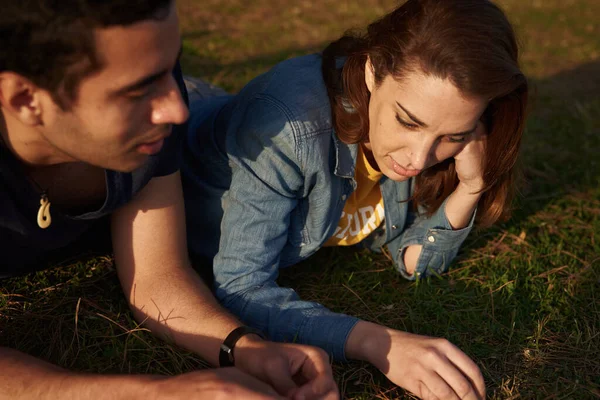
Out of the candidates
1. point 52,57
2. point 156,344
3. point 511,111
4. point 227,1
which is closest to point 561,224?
point 511,111

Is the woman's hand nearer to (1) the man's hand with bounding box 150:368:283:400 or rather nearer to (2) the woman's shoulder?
(1) the man's hand with bounding box 150:368:283:400

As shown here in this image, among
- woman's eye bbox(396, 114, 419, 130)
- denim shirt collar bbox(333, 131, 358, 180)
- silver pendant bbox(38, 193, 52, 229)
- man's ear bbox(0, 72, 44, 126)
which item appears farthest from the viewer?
denim shirt collar bbox(333, 131, 358, 180)

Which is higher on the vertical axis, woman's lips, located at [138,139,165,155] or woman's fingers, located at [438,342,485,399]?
woman's lips, located at [138,139,165,155]

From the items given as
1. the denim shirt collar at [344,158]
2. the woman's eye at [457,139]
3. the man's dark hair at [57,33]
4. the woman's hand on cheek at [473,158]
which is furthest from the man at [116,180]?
the woman's hand on cheek at [473,158]

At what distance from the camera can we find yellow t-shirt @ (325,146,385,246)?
3.58 m

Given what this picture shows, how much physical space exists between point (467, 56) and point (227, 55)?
4.02 m

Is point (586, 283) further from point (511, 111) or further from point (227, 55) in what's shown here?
point (227, 55)

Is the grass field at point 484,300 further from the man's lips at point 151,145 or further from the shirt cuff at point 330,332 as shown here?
the man's lips at point 151,145

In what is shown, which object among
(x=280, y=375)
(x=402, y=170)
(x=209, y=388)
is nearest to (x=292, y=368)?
(x=280, y=375)

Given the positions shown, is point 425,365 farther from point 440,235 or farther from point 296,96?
point 296,96

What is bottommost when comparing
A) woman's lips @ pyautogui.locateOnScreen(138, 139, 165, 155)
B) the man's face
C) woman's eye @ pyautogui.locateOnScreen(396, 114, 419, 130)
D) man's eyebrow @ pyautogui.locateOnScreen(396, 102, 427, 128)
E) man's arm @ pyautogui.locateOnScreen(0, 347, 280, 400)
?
man's arm @ pyautogui.locateOnScreen(0, 347, 280, 400)

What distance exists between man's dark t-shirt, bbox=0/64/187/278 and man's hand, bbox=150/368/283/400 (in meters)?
0.83

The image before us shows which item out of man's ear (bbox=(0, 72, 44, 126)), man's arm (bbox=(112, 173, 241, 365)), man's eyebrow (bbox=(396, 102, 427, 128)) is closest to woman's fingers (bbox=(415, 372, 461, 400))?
man's arm (bbox=(112, 173, 241, 365))

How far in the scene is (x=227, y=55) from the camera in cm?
647
